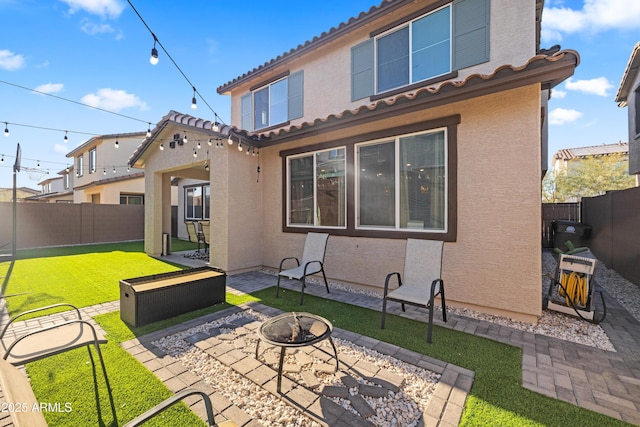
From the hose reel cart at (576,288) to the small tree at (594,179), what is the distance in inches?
690

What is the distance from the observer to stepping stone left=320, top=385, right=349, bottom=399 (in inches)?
107

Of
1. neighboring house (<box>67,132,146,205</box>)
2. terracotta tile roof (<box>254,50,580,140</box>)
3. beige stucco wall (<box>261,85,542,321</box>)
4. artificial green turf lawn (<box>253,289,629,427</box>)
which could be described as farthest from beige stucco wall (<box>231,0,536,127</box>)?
neighboring house (<box>67,132,146,205</box>)

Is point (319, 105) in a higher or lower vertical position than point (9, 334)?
higher

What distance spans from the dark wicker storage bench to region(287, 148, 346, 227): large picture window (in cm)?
278

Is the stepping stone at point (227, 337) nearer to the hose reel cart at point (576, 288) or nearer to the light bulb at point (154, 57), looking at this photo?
the light bulb at point (154, 57)

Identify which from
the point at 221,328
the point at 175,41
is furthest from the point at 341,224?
the point at 175,41

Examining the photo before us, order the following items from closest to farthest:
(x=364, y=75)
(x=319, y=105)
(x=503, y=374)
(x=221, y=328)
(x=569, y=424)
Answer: (x=569, y=424), (x=503, y=374), (x=221, y=328), (x=364, y=75), (x=319, y=105)

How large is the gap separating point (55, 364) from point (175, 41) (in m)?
5.90

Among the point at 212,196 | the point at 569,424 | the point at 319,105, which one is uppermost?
the point at 319,105

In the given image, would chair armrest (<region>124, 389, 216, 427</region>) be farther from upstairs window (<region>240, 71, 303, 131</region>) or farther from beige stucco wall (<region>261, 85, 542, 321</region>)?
upstairs window (<region>240, 71, 303, 131</region>)

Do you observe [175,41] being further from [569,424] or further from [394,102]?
[569,424]

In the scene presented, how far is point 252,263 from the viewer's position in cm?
795

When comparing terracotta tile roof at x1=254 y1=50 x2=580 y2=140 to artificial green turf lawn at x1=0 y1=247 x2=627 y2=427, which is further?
terracotta tile roof at x1=254 y1=50 x2=580 y2=140

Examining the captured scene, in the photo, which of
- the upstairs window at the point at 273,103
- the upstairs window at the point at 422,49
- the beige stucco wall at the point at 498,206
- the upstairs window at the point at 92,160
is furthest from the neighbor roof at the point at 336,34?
the upstairs window at the point at 92,160
